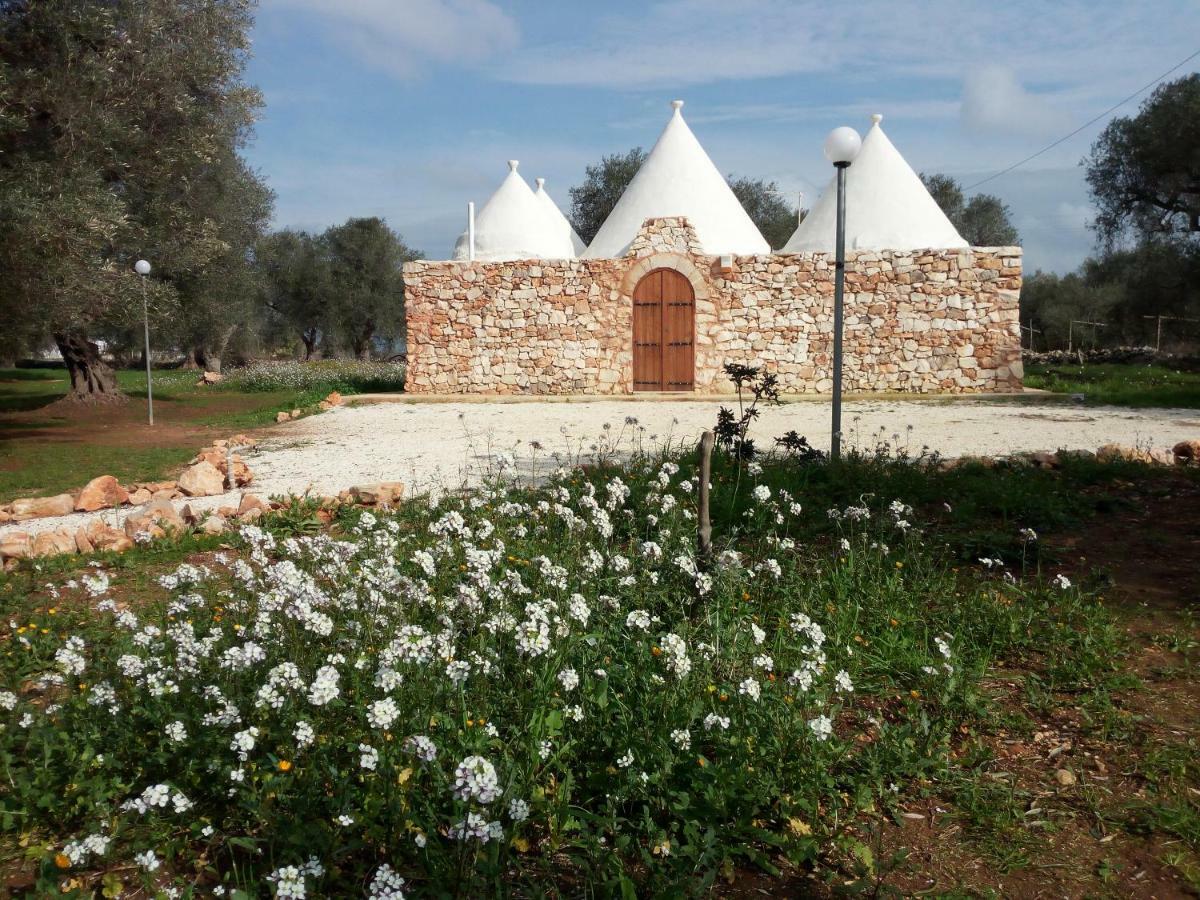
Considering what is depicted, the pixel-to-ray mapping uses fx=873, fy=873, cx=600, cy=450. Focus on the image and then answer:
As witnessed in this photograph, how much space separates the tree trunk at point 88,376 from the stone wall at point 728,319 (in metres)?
5.82

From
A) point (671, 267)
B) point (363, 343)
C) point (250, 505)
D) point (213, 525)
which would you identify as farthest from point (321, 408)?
point (363, 343)

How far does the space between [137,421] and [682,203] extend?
11115 mm

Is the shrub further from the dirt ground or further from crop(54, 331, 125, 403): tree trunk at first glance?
the dirt ground

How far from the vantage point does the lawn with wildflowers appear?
6.61 ft

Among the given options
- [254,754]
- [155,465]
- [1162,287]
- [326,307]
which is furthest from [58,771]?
[326,307]

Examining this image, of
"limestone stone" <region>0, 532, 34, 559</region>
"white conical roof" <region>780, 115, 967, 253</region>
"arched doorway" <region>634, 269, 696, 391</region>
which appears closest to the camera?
"limestone stone" <region>0, 532, 34, 559</region>

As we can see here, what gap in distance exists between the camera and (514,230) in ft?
63.9

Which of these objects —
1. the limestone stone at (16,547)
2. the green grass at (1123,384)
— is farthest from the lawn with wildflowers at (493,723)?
the green grass at (1123,384)

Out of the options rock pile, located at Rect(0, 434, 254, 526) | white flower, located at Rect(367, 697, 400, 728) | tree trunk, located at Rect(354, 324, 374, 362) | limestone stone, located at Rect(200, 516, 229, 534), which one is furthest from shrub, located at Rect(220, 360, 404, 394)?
white flower, located at Rect(367, 697, 400, 728)

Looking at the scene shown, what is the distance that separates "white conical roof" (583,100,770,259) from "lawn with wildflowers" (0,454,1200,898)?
15.0m

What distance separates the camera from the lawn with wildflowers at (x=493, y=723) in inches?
79.3

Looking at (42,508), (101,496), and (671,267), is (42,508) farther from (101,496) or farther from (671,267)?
(671,267)

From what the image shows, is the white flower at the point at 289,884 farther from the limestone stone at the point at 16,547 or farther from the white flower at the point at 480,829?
the limestone stone at the point at 16,547

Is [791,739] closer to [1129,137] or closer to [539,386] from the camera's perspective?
[539,386]
